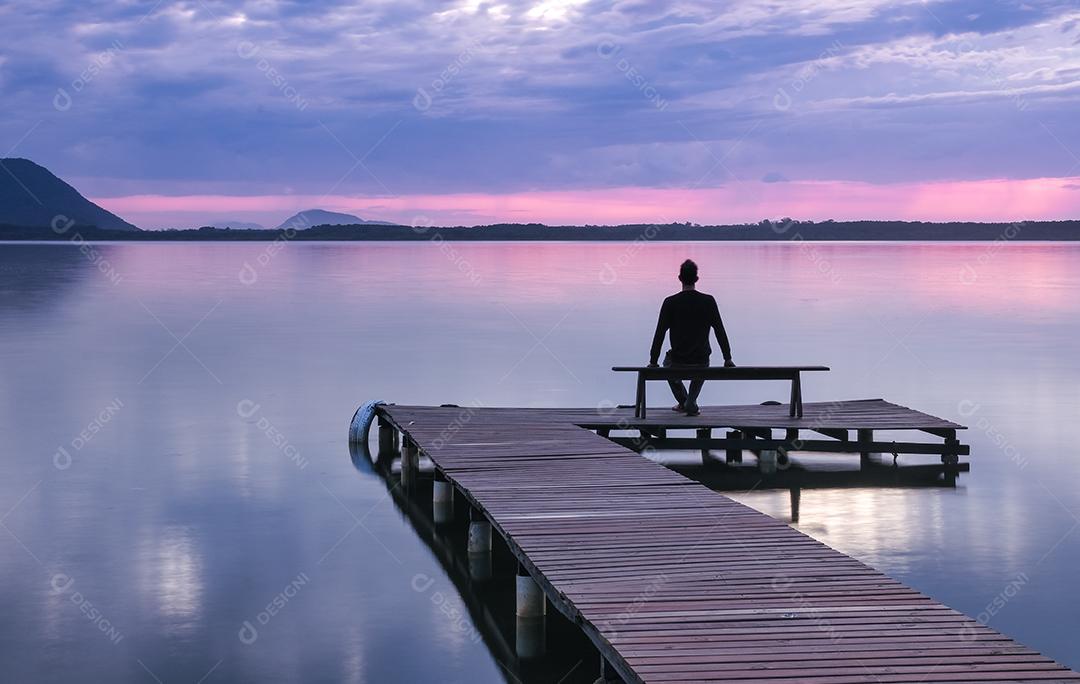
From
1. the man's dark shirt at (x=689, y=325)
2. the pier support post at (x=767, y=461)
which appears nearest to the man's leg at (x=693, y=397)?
the man's dark shirt at (x=689, y=325)

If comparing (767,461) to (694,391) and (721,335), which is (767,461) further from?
(721,335)

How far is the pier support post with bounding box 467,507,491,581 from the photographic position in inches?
396

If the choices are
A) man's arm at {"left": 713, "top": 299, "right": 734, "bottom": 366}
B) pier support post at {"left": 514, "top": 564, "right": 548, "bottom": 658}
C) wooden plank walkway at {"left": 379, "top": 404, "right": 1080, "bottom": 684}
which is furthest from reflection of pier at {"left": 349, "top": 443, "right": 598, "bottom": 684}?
man's arm at {"left": 713, "top": 299, "right": 734, "bottom": 366}

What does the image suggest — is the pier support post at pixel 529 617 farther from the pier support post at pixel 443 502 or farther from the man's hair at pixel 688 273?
the man's hair at pixel 688 273

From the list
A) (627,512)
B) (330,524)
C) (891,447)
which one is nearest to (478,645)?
(627,512)

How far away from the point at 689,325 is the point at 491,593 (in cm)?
525

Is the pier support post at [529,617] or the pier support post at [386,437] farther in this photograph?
the pier support post at [386,437]

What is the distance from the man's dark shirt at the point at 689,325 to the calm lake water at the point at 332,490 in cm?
193

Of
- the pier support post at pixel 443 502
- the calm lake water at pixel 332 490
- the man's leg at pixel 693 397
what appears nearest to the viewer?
the calm lake water at pixel 332 490

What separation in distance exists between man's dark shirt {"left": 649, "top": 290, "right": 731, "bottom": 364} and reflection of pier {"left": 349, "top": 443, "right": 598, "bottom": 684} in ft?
10.1

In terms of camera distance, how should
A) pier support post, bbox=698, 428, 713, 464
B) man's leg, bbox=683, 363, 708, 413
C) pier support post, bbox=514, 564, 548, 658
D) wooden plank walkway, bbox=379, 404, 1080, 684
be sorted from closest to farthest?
wooden plank walkway, bbox=379, 404, 1080, 684 < pier support post, bbox=514, 564, 548, 658 < man's leg, bbox=683, 363, 708, 413 < pier support post, bbox=698, 428, 713, 464

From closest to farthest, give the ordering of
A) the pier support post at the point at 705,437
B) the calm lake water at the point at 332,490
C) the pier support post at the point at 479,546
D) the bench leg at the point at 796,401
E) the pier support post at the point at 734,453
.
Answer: the calm lake water at the point at 332,490
the pier support post at the point at 479,546
the bench leg at the point at 796,401
the pier support post at the point at 734,453
the pier support post at the point at 705,437

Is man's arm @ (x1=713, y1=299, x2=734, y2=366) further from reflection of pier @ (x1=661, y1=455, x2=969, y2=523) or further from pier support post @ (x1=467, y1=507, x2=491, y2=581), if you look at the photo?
pier support post @ (x1=467, y1=507, x2=491, y2=581)

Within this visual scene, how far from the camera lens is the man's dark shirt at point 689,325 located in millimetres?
13891
